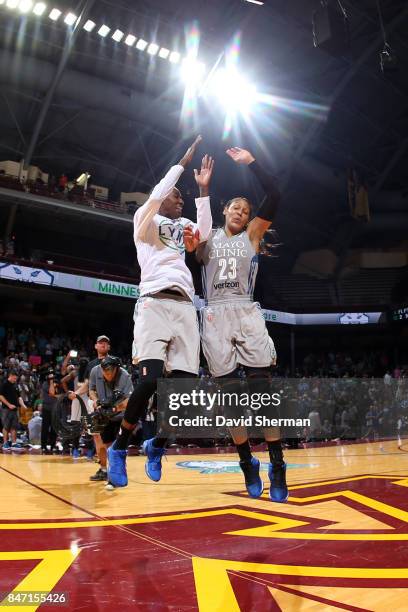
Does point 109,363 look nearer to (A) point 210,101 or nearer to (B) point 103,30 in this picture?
(B) point 103,30

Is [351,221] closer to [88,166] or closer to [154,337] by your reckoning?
[88,166]

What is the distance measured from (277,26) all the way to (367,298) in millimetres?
15937

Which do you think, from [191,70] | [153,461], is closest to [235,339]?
[153,461]

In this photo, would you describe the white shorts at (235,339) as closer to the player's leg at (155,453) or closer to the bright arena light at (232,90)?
the player's leg at (155,453)

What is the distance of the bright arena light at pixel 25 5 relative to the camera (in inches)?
657

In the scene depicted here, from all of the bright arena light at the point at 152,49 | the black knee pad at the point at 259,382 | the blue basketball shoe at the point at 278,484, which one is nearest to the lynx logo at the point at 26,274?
the bright arena light at the point at 152,49

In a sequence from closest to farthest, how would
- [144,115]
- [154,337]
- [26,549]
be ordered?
1. [26,549]
2. [154,337]
3. [144,115]

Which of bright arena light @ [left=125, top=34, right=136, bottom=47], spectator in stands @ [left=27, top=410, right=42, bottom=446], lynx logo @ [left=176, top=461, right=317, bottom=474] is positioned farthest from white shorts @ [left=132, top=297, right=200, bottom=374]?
bright arena light @ [left=125, top=34, right=136, bottom=47]

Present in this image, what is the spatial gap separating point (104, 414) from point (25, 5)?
55.9 ft

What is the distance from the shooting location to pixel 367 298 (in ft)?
94.9

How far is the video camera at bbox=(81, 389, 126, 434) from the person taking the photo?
5002 millimetres

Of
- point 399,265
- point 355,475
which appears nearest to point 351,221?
point 399,265

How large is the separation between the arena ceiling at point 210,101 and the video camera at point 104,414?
16093mm

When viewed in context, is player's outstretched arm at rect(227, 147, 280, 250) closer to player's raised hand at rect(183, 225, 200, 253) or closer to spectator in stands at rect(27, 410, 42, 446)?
Result: player's raised hand at rect(183, 225, 200, 253)
